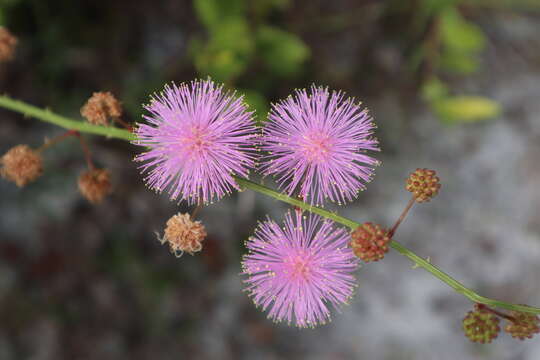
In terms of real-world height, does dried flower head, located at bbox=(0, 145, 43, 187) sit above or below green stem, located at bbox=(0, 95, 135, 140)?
below

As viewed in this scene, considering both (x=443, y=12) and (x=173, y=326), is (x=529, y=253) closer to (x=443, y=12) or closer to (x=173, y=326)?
(x=443, y=12)

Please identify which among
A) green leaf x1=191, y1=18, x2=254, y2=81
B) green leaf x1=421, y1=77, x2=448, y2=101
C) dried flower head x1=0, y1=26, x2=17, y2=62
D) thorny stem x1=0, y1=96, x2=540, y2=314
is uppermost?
green leaf x1=421, y1=77, x2=448, y2=101

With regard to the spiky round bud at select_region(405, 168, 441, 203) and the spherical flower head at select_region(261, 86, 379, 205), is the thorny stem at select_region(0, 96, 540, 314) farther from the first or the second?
the spiky round bud at select_region(405, 168, 441, 203)

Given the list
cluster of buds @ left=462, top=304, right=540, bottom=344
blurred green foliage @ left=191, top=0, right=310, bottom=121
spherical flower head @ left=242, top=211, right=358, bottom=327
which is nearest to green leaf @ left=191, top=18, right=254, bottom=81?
blurred green foliage @ left=191, top=0, right=310, bottom=121

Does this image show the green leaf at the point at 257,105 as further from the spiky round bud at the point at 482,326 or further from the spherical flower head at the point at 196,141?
the spiky round bud at the point at 482,326

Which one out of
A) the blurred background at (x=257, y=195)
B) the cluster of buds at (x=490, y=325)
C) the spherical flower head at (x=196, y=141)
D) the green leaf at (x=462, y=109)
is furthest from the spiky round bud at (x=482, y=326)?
the green leaf at (x=462, y=109)

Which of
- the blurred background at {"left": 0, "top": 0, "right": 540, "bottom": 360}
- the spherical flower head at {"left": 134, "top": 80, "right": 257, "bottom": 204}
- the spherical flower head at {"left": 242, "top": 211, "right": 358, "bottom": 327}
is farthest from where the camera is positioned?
the blurred background at {"left": 0, "top": 0, "right": 540, "bottom": 360}

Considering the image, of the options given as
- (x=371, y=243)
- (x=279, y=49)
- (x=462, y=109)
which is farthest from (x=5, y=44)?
(x=462, y=109)
